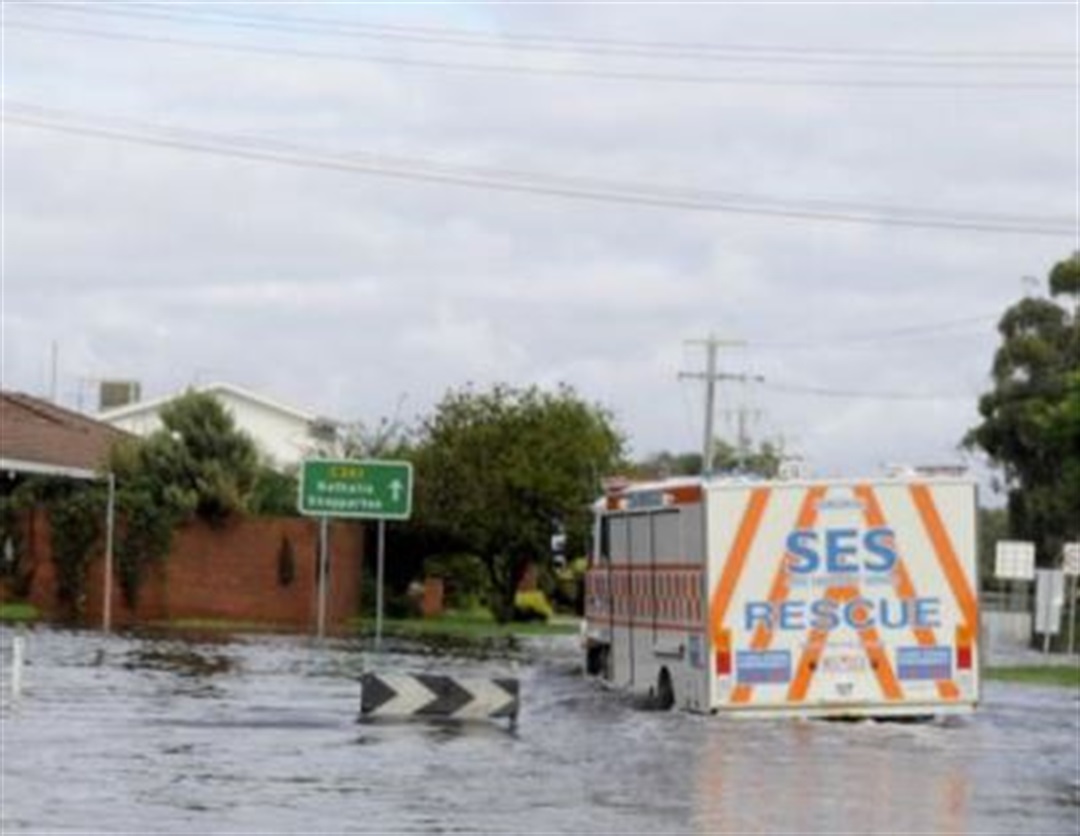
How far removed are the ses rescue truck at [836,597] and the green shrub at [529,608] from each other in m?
43.9

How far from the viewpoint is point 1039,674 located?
45.5 meters

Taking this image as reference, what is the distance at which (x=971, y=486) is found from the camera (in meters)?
26.1

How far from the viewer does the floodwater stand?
16594mm

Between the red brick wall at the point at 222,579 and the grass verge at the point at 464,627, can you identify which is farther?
the red brick wall at the point at 222,579

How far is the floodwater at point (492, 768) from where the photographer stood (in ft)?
54.4

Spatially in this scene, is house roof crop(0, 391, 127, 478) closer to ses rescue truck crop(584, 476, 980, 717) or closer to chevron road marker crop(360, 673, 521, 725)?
chevron road marker crop(360, 673, 521, 725)

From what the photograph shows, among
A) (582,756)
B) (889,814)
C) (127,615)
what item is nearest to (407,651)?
(127,615)

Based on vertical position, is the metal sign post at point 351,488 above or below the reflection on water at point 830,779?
above

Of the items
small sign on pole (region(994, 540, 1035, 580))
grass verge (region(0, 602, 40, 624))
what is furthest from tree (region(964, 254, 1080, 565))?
grass verge (region(0, 602, 40, 624))

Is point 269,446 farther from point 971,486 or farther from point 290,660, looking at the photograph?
point 971,486

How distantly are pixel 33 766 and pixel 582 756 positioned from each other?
508cm

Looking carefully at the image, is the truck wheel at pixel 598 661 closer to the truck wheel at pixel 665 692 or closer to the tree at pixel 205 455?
the truck wheel at pixel 665 692

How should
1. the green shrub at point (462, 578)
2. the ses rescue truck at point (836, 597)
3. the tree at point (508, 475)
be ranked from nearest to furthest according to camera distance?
the ses rescue truck at point (836, 597) → the tree at point (508, 475) → the green shrub at point (462, 578)

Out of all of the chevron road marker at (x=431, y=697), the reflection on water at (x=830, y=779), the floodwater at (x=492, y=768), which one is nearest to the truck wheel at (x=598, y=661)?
the floodwater at (x=492, y=768)
